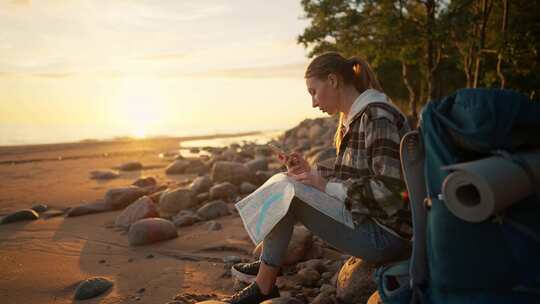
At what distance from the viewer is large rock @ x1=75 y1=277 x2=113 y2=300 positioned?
376 cm

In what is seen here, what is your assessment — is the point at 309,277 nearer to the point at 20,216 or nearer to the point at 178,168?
the point at 20,216

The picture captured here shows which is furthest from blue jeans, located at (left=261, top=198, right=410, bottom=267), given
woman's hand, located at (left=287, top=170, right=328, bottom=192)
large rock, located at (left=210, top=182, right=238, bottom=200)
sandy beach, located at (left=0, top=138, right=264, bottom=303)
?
large rock, located at (left=210, top=182, right=238, bottom=200)

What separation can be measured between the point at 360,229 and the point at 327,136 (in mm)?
16041

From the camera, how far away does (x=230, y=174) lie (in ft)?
26.9

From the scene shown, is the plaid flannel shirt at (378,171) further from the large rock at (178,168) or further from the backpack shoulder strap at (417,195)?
the large rock at (178,168)

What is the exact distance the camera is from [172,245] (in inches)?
203

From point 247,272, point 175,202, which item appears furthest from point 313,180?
point 175,202

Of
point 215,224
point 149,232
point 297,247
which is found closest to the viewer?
point 297,247

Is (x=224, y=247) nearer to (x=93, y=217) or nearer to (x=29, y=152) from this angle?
(x=93, y=217)

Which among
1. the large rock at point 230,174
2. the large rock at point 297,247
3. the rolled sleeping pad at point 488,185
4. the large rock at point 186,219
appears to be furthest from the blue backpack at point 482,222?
the large rock at point 230,174

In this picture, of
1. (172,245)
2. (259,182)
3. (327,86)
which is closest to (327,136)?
(259,182)

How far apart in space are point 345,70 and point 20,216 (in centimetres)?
569

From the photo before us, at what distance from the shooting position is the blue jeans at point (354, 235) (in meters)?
2.75

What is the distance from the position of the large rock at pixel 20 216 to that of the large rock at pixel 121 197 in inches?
40.7
